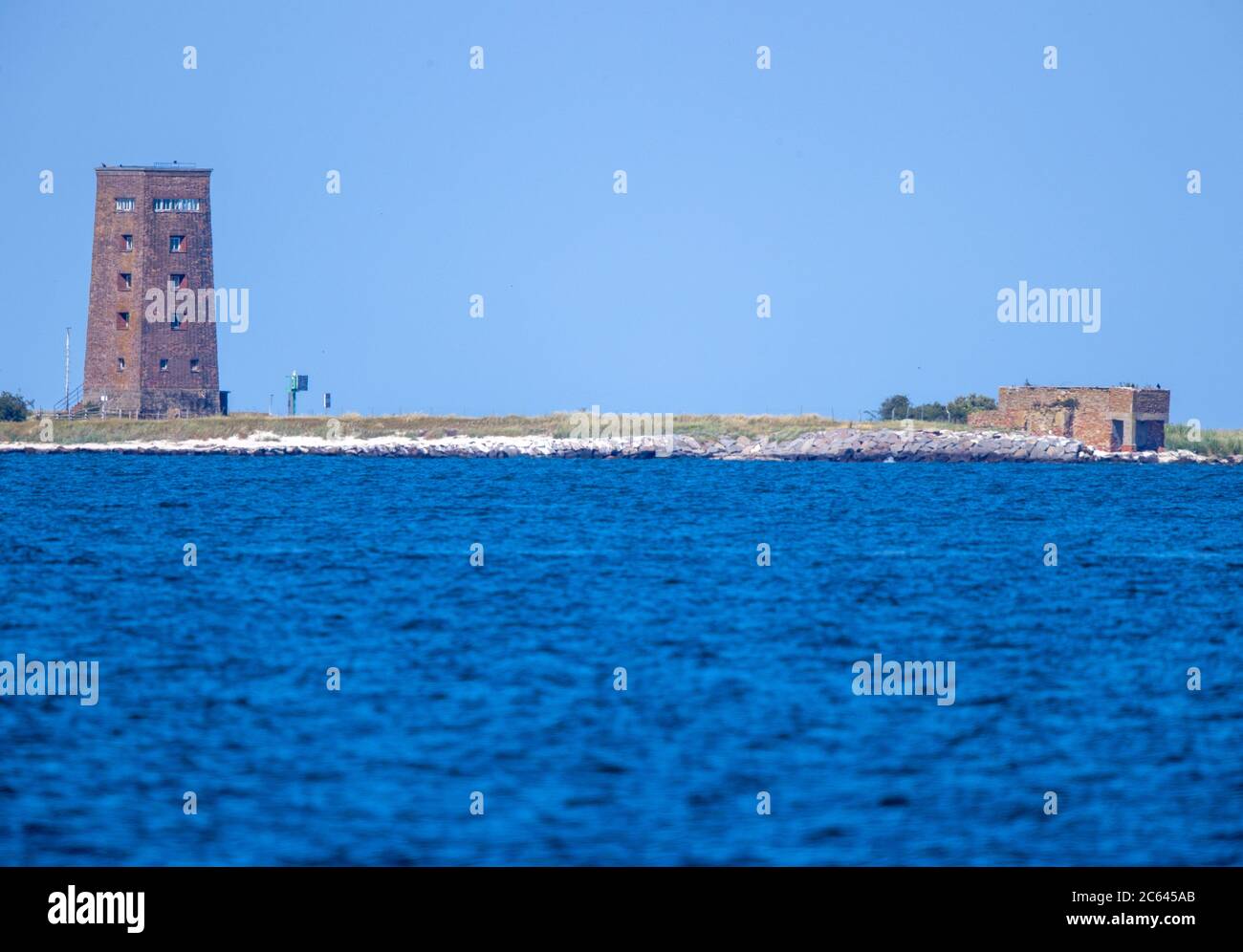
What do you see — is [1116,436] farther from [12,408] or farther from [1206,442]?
[12,408]

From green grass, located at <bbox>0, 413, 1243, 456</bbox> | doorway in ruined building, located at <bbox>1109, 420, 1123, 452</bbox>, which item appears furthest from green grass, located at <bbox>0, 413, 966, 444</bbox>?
doorway in ruined building, located at <bbox>1109, 420, 1123, 452</bbox>

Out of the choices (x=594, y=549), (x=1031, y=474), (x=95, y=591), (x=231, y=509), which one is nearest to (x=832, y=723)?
(x=95, y=591)

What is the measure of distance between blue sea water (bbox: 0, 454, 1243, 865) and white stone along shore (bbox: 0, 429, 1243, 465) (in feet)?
182

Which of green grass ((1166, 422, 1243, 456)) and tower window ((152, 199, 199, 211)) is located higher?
tower window ((152, 199, 199, 211))

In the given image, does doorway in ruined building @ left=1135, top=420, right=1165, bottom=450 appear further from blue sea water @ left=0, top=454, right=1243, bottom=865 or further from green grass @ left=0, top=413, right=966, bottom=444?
blue sea water @ left=0, top=454, right=1243, bottom=865

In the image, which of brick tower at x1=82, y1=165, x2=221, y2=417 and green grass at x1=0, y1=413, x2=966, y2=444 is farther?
green grass at x1=0, y1=413, x2=966, y2=444

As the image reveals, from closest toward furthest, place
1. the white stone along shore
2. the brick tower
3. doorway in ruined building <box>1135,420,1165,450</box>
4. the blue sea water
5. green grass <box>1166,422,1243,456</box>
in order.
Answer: the blue sea water
the brick tower
doorway in ruined building <box>1135,420,1165,450</box>
the white stone along shore
green grass <box>1166,422,1243,456</box>

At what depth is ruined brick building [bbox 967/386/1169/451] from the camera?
10525cm

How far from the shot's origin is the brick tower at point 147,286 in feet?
344

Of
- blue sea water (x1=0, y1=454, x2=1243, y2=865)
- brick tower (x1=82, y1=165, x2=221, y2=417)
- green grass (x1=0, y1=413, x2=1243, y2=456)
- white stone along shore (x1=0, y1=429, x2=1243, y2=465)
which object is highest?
brick tower (x1=82, y1=165, x2=221, y2=417)

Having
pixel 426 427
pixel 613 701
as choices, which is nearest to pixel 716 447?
pixel 426 427

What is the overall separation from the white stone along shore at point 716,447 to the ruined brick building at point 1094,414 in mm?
1035
